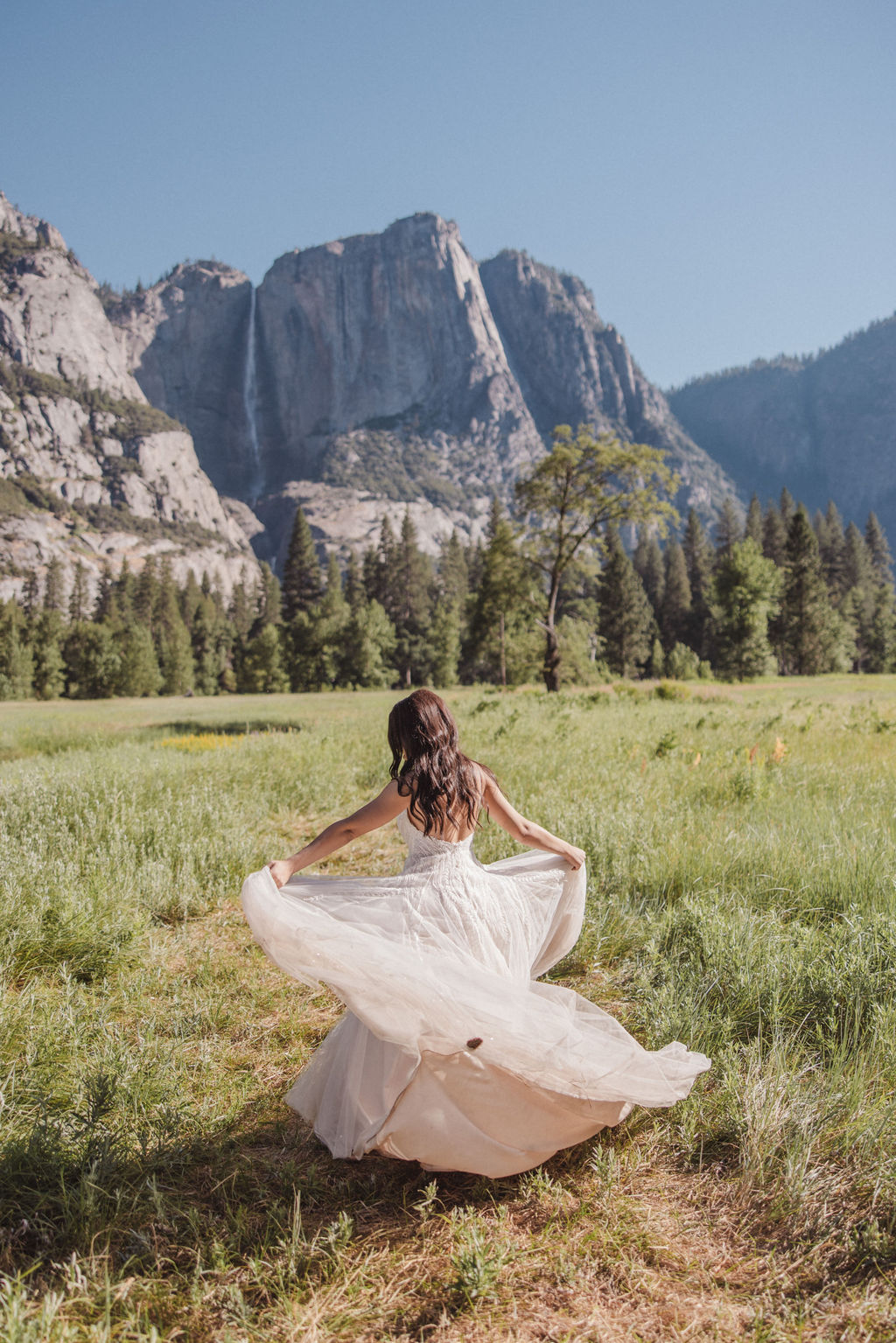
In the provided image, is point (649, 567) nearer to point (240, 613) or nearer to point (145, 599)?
point (240, 613)

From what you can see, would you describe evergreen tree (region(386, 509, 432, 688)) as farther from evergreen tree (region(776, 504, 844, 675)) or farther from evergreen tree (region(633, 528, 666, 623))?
evergreen tree (region(776, 504, 844, 675))

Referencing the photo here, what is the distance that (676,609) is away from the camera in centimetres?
8400

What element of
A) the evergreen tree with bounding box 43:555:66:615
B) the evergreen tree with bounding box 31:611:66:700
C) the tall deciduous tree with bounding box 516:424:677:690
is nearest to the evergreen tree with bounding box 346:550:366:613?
the evergreen tree with bounding box 31:611:66:700

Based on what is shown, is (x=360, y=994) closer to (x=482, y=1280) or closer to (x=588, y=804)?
(x=482, y=1280)

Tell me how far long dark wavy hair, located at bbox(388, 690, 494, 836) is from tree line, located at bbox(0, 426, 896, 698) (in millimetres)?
28729

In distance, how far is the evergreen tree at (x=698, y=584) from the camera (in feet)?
268

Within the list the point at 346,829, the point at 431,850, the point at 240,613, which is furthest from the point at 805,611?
the point at 240,613

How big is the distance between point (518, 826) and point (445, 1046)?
1.05 meters

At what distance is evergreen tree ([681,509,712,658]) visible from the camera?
3216 inches

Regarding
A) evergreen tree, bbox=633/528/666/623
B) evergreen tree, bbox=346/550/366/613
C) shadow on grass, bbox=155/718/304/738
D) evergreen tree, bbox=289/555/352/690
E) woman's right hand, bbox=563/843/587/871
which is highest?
evergreen tree, bbox=633/528/666/623

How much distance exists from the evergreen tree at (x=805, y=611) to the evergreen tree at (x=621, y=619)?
1466 cm

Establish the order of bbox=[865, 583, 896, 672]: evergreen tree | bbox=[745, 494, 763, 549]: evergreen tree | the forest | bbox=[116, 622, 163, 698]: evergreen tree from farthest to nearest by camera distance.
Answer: bbox=[745, 494, 763, 549]: evergreen tree → bbox=[865, 583, 896, 672]: evergreen tree → bbox=[116, 622, 163, 698]: evergreen tree → the forest

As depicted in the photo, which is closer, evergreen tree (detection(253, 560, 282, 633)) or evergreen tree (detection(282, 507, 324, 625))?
evergreen tree (detection(282, 507, 324, 625))

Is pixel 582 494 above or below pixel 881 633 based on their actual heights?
above
